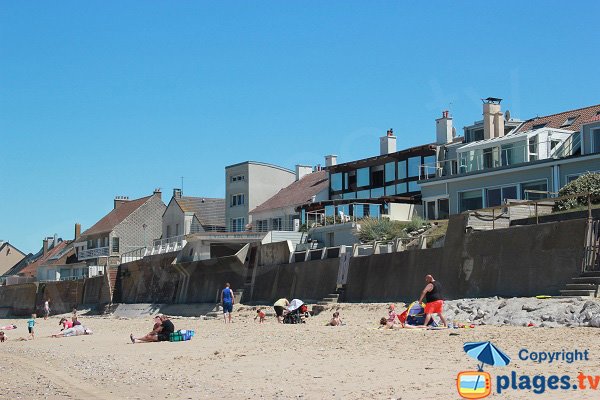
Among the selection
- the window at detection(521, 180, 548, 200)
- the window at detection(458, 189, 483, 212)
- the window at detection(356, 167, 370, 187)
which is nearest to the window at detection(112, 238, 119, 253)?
the window at detection(356, 167, 370, 187)

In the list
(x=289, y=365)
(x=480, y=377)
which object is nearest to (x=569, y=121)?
(x=289, y=365)

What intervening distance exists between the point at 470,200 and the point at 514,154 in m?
3.80

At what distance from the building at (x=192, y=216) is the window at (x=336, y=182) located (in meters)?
15.9

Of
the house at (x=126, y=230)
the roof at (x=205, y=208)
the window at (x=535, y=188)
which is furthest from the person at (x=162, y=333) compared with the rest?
the house at (x=126, y=230)

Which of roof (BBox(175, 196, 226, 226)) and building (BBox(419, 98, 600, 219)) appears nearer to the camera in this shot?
building (BBox(419, 98, 600, 219))

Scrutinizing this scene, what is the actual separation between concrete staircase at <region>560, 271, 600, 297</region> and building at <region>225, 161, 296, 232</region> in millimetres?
46164

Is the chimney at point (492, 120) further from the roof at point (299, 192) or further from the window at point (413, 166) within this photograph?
the roof at point (299, 192)

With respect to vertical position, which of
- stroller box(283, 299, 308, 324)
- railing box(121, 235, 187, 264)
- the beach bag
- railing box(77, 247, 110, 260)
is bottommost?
the beach bag

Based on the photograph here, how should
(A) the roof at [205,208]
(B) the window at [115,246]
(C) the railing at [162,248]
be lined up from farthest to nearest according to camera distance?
(B) the window at [115,246], (A) the roof at [205,208], (C) the railing at [162,248]

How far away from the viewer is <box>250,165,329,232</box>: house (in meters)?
63.8

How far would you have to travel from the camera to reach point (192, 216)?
76.2 meters

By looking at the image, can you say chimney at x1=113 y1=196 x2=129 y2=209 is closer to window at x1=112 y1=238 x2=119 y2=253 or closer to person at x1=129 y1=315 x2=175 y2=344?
window at x1=112 y1=238 x2=119 y2=253

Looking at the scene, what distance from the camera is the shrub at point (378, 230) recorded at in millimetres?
45406

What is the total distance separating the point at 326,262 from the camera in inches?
1586
